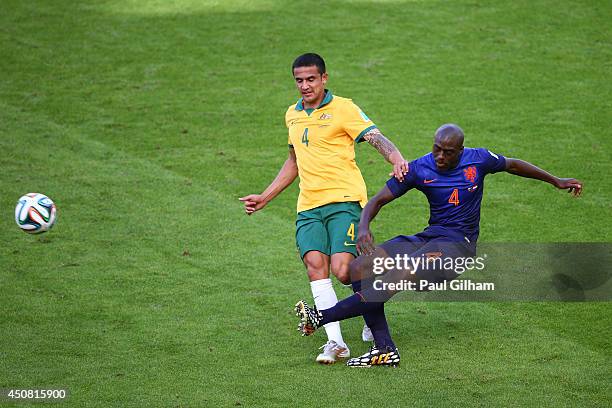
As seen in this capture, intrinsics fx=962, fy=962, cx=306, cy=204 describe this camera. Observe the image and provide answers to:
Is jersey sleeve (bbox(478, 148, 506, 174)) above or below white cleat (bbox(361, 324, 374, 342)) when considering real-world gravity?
above

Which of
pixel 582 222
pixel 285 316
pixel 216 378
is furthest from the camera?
pixel 582 222

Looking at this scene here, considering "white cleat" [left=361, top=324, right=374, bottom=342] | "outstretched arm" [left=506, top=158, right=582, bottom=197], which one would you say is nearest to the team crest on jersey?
"outstretched arm" [left=506, top=158, right=582, bottom=197]

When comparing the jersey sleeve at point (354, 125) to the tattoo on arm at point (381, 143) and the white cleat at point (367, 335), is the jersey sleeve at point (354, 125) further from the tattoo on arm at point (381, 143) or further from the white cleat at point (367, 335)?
the white cleat at point (367, 335)

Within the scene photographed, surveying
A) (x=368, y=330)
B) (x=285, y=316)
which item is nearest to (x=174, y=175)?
(x=285, y=316)

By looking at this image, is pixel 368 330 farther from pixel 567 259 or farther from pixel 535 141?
pixel 535 141

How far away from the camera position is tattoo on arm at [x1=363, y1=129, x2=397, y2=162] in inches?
333

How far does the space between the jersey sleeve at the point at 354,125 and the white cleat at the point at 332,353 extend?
72.7 inches

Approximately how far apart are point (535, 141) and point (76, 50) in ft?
28.1

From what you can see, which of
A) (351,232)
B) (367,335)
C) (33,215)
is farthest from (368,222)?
(33,215)

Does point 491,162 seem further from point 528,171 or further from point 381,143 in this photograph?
point 381,143

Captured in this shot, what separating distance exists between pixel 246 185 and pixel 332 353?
5085mm

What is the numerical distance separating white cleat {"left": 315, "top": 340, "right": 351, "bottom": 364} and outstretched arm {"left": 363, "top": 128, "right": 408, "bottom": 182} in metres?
1.54

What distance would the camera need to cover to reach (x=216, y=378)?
791 centimetres

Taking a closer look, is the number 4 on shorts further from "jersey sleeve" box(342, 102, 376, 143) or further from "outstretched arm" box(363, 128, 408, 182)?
"jersey sleeve" box(342, 102, 376, 143)
